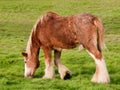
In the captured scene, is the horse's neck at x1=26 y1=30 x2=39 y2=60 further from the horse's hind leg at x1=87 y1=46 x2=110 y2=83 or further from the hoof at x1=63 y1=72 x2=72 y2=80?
the horse's hind leg at x1=87 y1=46 x2=110 y2=83

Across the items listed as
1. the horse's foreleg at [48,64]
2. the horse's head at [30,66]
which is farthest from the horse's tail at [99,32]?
the horse's head at [30,66]

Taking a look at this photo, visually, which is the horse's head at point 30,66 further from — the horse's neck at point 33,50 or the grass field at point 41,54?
the grass field at point 41,54

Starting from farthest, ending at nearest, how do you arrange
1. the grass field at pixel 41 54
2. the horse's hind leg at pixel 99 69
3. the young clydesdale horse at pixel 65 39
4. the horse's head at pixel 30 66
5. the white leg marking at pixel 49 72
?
1. the horse's head at pixel 30 66
2. the white leg marking at pixel 49 72
3. the young clydesdale horse at pixel 65 39
4. the horse's hind leg at pixel 99 69
5. the grass field at pixel 41 54

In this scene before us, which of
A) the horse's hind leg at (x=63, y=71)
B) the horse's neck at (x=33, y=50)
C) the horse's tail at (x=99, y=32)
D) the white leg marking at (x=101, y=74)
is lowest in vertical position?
the horse's hind leg at (x=63, y=71)

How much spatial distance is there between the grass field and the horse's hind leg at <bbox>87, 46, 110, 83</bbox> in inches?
8.2

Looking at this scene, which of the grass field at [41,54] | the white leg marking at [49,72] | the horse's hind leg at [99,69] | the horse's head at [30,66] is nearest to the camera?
the grass field at [41,54]

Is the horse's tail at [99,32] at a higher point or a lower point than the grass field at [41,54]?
higher

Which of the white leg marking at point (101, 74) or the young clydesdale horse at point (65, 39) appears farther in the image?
the young clydesdale horse at point (65, 39)

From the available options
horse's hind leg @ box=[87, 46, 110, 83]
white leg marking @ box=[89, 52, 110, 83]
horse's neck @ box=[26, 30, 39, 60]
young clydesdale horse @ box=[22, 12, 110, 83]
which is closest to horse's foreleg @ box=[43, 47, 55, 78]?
young clydesdale horse @ box=[22, 12, 110, 83]

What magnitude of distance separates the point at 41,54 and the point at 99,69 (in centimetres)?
499

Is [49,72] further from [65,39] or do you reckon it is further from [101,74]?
[101,74]

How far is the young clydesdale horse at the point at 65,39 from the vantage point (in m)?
9.29

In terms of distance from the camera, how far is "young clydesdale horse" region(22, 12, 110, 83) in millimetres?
9289

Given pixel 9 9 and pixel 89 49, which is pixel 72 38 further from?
pixel 9 9
